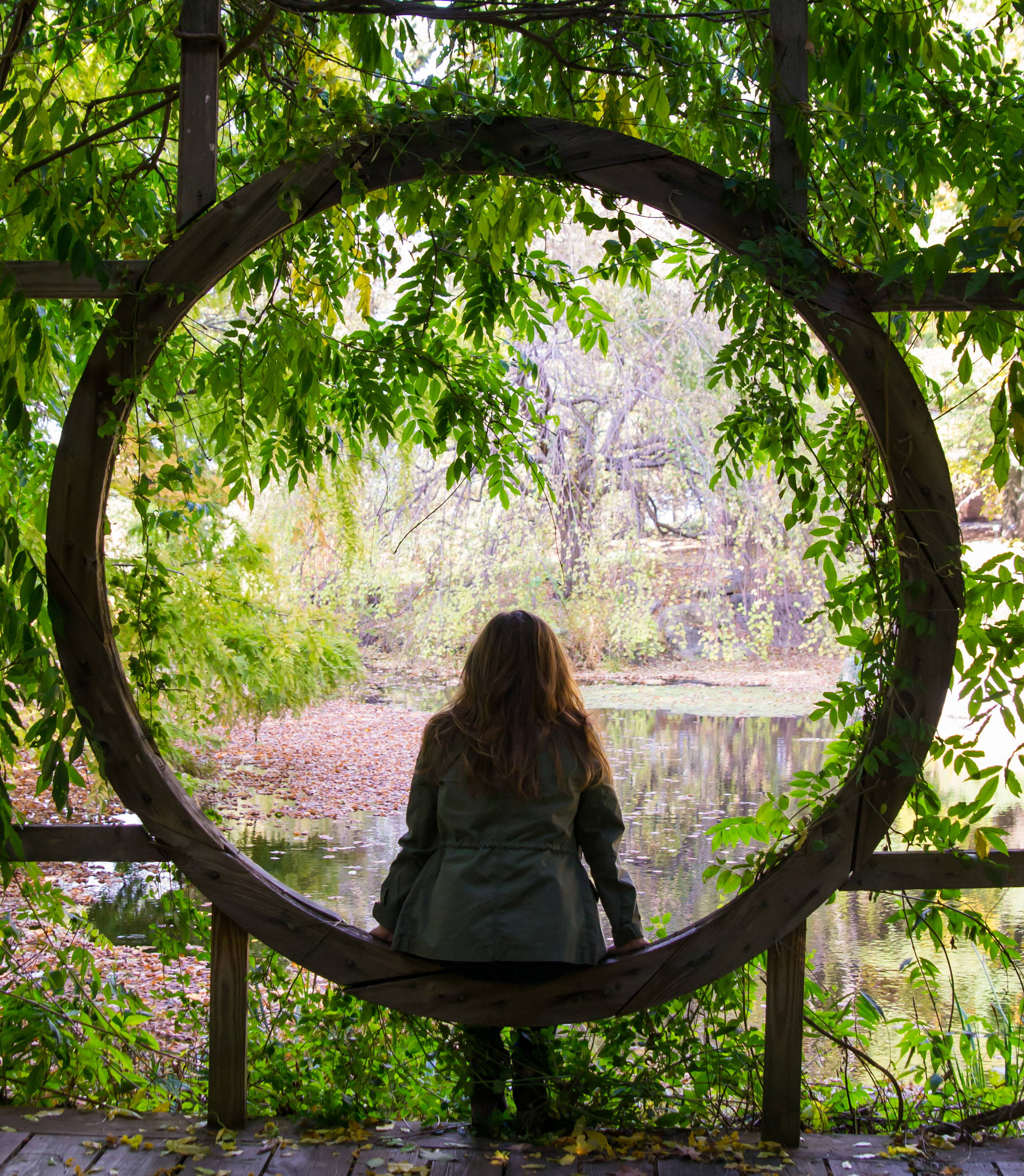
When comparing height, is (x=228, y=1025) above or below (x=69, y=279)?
below

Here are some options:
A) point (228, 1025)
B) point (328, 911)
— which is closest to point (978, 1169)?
point (328, 911)

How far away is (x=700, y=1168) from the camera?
6.00 ft

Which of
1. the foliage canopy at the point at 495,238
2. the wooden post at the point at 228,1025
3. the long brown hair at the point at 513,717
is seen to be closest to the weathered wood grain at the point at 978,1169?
the foliage canopy at the point at 495,238

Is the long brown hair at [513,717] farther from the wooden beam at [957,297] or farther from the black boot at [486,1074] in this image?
the wooden beam at [957,297]

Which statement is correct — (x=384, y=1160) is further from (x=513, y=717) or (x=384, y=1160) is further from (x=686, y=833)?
(x=686, y=833)

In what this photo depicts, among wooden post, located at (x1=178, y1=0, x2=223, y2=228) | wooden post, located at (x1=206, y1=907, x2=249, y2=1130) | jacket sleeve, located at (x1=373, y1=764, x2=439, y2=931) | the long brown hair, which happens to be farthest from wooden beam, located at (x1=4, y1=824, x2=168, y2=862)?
wooden post, located at (x1=178, y1=0, x2=223, y2=228)

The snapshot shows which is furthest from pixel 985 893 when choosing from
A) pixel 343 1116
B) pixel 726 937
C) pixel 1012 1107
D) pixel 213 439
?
pixel 213 439

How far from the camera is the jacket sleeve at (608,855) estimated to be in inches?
76.0

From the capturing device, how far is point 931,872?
1.96m

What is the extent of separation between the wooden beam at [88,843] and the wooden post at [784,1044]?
1164mm

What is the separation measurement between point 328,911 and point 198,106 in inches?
58.3

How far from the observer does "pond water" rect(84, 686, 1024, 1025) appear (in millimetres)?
4336

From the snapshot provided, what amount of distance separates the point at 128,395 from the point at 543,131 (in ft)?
2.86

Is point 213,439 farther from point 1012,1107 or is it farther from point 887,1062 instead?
point 887,1062
